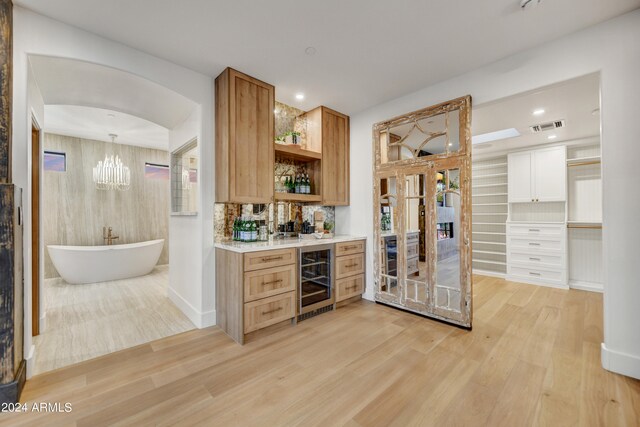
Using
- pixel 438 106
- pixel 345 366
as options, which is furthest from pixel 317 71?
pixel 345 366

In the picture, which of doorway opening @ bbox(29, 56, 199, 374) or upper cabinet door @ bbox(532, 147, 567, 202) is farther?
upper cabinet door @ bbox(532, 147, 567, 202)

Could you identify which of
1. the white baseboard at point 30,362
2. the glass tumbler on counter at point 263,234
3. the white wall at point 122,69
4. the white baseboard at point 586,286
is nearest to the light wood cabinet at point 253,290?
the white wall at point 122,69

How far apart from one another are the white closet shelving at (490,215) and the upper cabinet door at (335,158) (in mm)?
3383

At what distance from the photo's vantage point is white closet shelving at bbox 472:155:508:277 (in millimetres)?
5129


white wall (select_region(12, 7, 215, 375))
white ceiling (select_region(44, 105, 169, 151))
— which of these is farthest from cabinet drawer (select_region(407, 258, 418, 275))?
white ceiling (select_region(44, 105, 169, 151))

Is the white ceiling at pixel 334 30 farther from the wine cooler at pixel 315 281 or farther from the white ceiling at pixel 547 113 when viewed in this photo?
the wine cooler at pixel 315 281

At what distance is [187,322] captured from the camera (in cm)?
289

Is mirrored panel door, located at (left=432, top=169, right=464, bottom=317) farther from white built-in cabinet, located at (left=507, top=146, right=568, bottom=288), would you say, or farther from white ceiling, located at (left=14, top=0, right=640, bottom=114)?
white built-in cabinet, located at (left=507, top=146, right=568, bottom=288)

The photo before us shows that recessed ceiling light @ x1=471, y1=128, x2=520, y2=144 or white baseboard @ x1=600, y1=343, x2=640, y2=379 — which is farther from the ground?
recessed ceiling light @ x1=471, y1=128, x2=520, y2=144

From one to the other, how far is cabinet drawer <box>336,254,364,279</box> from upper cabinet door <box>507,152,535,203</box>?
3.41 meters

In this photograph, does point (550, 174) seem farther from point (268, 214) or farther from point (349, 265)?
point (268, 214)

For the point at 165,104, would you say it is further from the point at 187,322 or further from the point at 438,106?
the point at 438,106

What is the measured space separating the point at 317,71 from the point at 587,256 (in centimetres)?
520

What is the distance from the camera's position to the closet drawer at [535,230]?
14.0 ft
